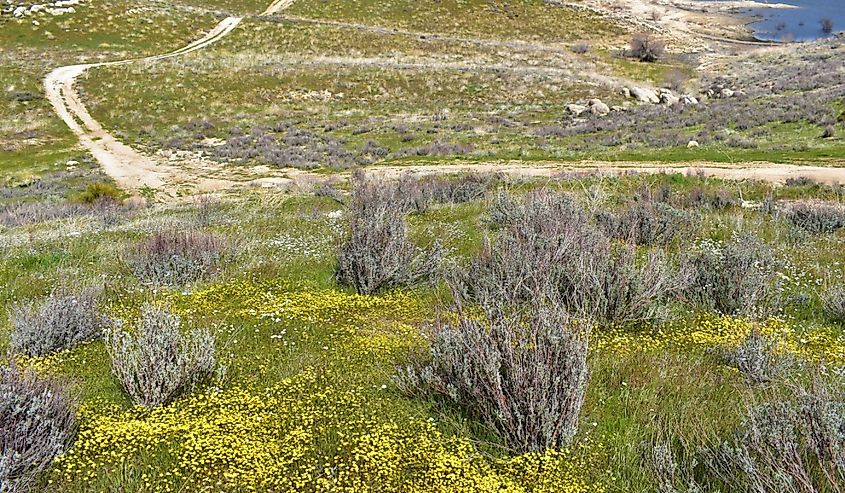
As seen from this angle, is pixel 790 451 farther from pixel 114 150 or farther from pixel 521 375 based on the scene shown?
pixel 114 150

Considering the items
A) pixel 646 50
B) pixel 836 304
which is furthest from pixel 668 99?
pixel 836 304

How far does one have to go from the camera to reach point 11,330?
673cm

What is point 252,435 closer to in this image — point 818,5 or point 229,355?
point 229,355

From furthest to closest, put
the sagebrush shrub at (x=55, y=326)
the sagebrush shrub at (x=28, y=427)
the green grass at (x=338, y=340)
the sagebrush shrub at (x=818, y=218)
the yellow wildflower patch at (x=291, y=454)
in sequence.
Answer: the sagebrush shrub at (x=818, y=218) < the sagebrush shrub at (x=55, y=326) < the green grass at (x=338, y=340) < the yellow wildflower patch at (x=291, y=454) < the sagebrush shrub at (x=28, y=427)

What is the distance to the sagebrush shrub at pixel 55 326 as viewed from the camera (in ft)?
20.2

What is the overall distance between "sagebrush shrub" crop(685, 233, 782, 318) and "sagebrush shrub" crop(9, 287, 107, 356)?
693 centimetres

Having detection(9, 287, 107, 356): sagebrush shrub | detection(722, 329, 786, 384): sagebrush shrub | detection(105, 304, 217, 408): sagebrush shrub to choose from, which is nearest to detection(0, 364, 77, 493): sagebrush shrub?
detection(105, 304, 217, 408): sagebrush shrub

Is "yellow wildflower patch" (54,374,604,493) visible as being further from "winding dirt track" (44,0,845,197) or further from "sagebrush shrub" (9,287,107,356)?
"winding dirt track" (44,0,845,197)

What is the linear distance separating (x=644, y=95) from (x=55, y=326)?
5116 centimetres

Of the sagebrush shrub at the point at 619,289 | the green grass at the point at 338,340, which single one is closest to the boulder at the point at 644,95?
the green grass at the point at 338,340

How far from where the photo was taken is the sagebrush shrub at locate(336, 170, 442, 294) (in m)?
8.02

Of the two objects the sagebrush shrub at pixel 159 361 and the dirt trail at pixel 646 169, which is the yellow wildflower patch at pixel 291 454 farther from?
the dirt trail at pixel 646 169

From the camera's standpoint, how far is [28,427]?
425 cm

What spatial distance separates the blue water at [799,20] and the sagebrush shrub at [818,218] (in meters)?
85.8
